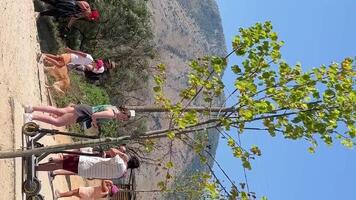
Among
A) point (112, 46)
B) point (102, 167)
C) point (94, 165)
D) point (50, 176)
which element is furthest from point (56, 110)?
point (112, 46)

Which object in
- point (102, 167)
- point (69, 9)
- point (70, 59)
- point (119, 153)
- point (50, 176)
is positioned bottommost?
point (50, 176)

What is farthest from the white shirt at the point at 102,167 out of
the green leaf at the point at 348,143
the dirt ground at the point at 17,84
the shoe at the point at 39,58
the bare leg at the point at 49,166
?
the green leaf at the point at 348,143

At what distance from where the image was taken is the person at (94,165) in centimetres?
1099

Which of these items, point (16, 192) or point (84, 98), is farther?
point (84, 98)

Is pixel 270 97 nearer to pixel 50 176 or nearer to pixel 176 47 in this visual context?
pixel 50 176

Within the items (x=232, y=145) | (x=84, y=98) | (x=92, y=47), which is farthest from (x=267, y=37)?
(x=92, y=47)

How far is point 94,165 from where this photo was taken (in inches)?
436

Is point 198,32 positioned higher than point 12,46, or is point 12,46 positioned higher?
point 198,32

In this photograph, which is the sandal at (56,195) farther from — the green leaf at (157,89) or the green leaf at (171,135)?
the green leaf at (171,135)

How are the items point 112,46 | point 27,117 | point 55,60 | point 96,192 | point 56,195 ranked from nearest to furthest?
point 27,117 < point 56,195 < point 96,192 < point 55,60 < point 112,46

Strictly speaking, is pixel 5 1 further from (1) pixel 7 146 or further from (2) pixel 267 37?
(2) pixel 267 37

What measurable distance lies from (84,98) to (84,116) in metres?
7.75

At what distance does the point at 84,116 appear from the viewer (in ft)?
36.9

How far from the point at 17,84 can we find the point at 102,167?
2.79 m
